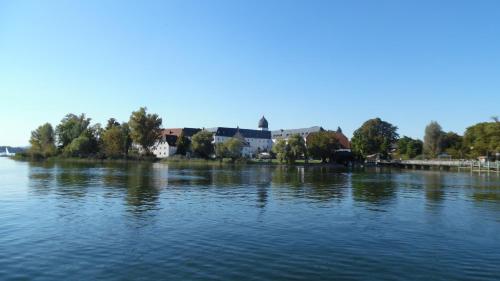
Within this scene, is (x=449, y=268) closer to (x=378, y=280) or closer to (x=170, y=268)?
(x=378, y=280)

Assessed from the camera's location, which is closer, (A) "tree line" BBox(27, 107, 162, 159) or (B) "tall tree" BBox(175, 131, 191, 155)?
(A) "tree line" BBox(27, 107, 162, 159)

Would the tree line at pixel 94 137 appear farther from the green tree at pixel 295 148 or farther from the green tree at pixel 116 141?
the green tree at pixel 295 148

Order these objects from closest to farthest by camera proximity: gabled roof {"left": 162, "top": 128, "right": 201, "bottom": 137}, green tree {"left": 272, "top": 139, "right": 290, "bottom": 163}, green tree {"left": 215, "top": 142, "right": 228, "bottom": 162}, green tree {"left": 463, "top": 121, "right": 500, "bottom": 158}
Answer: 1. green tree {"left": 463, "top": 121, "right": 500, "bottom": 158}
2. green tree {"left": 272, "top": 139, "right": 290, "bottom": 163}
3. green tree {"left": 215, "top": 142, "right": 228, "bottom": 162}
4. gabled roof {"left": 162, "top": 128, "right": 201, "bottom": 137}

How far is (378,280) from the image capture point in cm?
1256

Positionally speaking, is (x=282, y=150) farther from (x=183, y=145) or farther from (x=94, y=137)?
(x=94, y=137)

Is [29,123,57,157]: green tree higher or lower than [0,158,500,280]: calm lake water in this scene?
higher

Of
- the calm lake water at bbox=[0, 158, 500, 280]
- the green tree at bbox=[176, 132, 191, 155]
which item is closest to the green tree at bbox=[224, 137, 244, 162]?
the green tree at bbox=[176, 132, 191, 155]

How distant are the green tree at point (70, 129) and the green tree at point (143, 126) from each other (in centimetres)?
2584

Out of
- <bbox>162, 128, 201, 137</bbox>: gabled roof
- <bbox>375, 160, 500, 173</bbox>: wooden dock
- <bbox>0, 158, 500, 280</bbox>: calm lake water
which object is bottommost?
<bbox>0, 158, 500, 280</bbox>: calm lake water

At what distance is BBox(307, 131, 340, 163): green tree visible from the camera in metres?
125

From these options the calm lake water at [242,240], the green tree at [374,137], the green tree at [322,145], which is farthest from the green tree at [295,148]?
the calm lake water at [242,240]

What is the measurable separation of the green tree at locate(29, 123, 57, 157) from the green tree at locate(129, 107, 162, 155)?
34.7 metres

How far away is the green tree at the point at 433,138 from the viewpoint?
13550cm

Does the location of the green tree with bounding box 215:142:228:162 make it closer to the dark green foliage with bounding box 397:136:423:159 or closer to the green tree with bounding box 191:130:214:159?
the green tree with bounding box 191:130:214:159
